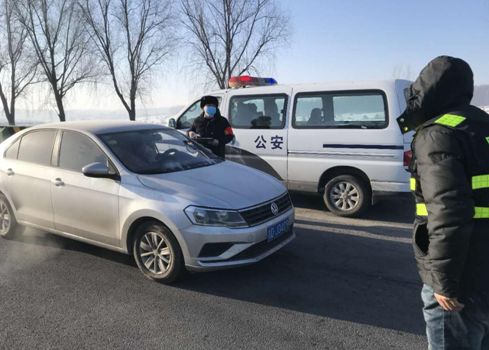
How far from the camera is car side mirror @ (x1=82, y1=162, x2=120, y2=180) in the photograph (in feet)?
14.0

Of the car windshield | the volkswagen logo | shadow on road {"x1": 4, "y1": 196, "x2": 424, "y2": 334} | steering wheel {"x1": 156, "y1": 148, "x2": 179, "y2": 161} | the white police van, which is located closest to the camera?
shadow on road {"x1": 4, "y1": 196, "x2": 424, "y2": 334}

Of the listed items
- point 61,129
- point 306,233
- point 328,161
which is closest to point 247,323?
point 306,233

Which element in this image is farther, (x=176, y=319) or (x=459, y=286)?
(x=176, y=319)

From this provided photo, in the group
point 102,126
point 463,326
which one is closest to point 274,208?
point 102,126

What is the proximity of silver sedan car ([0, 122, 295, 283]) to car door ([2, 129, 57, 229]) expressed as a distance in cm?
1

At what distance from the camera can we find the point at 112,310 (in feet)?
12.0

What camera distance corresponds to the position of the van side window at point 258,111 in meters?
7.14

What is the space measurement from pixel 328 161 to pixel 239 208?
3045 millimetres

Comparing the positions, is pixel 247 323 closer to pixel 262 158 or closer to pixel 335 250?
pixel 335 250

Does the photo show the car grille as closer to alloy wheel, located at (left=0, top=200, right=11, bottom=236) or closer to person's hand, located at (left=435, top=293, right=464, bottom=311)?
person's hand, located at (left=435, top=293, right=464, bottom=311)

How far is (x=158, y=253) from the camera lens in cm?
412

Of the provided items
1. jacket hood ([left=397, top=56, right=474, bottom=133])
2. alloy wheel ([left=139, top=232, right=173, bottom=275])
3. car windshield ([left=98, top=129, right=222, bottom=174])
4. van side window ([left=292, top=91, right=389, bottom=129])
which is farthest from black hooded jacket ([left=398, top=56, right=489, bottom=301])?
van side window ([left=292, top=91, right=389, bottom=129])

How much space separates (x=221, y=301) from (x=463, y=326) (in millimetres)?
2284

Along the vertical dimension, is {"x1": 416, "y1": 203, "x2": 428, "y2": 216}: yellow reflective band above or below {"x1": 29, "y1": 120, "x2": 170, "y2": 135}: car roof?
below
